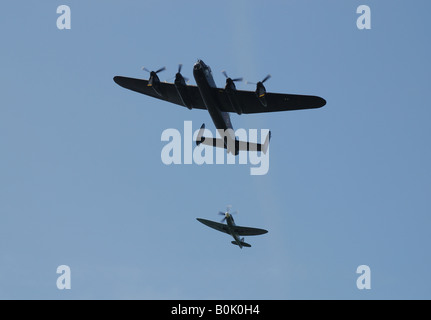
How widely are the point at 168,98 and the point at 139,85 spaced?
11.3 ft

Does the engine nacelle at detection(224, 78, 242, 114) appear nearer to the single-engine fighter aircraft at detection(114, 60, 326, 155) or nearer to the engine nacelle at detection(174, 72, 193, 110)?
the single-engine fighter aircraft at detection(114, 60, 326, 155)

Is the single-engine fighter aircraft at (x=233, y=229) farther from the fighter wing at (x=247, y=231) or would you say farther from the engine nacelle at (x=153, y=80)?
the engine nacelle at (x=153, y=80)

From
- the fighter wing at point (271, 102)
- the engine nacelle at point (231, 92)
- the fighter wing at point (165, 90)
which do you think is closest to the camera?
the engine nacelle at point (231, 92)

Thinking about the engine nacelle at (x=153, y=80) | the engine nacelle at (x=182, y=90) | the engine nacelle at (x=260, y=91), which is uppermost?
the engine nacelle at (x=153, y=80)

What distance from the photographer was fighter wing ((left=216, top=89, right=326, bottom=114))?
4445 centimetres

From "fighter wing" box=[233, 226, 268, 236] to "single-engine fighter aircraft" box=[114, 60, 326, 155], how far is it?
375 inches

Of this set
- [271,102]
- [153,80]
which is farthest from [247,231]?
[153,80]

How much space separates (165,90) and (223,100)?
6810 millimetres

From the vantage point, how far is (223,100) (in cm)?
4469

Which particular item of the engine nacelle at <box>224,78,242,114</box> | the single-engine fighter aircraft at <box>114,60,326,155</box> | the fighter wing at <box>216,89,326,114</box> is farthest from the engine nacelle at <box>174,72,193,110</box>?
the engine nacelle at <box>224,78,242,114</box>

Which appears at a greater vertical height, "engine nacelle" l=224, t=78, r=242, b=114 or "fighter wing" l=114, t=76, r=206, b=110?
"fighter wing" l=114, t=76, r=206, b=110

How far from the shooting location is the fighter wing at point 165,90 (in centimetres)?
4641

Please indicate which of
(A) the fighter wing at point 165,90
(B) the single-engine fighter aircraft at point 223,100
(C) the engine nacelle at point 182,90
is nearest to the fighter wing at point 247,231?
Answer: (B) the single-engine fighter aircraft at point 223,100

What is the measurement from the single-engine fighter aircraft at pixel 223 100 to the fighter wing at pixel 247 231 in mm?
9520
